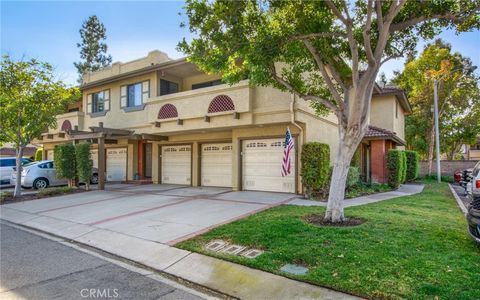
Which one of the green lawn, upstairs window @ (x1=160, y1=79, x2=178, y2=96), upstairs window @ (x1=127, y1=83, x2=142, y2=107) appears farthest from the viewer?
upstairs window @ (x1=127, y1=83, x2=142, y2=107)

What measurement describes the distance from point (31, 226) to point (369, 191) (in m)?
12.7

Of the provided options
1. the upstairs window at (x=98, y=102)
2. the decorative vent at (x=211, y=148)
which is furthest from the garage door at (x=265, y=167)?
the upstairs window at (x=98, y=102)

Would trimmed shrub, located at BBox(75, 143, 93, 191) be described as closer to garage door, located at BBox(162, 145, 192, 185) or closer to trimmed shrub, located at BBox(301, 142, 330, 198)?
garage door, located at BBox(162, 145, 192, 185)

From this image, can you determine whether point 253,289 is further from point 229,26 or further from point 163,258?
point 229,26

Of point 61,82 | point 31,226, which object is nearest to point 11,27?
point 61,82

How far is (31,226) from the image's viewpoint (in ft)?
29.7

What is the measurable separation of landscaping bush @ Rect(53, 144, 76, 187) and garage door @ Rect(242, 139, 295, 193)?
30.6ft

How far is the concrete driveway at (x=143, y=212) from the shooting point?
25.8 feet

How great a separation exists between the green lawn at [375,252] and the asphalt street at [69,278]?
1.33 meters

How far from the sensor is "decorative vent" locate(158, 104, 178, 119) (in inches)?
613

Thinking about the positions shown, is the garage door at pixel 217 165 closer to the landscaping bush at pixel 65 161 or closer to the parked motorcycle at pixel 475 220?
the landscaping bush at pixel 65 161

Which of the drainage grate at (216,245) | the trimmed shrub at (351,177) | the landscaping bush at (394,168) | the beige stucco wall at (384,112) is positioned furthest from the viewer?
the beige stucco wall at (384,112)

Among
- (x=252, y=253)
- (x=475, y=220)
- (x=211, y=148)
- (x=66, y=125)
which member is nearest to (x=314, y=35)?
Result: (x=475, y=220)

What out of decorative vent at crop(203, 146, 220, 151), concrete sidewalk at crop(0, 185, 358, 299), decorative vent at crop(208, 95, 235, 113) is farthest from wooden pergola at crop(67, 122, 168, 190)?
decorative vent at crop(208, 95, 235, 113)
